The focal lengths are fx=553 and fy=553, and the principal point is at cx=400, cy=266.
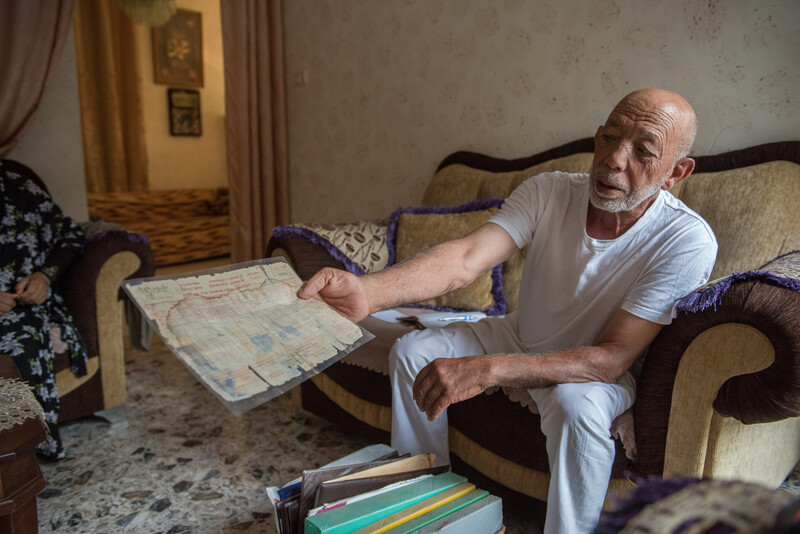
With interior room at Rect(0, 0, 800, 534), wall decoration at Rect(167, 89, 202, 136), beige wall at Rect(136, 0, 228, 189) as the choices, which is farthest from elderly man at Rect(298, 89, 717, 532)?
wall decoration at Rect(167, 89, 202, 136)

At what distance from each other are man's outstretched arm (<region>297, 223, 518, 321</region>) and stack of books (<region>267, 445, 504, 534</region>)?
12.5 inches

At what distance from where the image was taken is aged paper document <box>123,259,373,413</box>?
2.40 feet

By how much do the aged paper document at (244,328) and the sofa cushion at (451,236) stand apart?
3.65 ft

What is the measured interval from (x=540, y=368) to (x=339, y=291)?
1.51 feet

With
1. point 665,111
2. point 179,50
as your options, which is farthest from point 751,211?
point 179,50

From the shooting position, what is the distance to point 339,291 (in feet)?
3.64

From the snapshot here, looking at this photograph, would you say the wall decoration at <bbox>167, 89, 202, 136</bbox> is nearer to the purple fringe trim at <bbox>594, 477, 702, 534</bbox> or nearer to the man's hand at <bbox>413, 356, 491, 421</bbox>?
the man's hand at <bbox>413, 356, 491, 421</bbox>

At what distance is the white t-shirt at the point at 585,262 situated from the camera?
119 centimetres

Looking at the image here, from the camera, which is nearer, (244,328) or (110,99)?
(244,328)

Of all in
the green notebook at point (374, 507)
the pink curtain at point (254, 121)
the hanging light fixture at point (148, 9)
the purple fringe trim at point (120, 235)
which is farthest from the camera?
the hanging light fixture at point (148, 9)

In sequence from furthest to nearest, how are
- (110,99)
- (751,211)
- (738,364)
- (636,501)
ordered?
(110,99), (751,211), (738,364), (636,501)

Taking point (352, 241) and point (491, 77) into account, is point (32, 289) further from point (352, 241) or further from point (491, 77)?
point (491, 77)

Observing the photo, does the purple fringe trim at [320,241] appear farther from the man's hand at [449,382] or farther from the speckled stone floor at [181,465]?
the man's hand at [449,382]

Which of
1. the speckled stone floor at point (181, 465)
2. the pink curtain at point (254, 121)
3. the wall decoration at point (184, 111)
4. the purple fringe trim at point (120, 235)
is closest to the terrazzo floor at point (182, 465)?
the speckled stone floor at point (181, 465)
